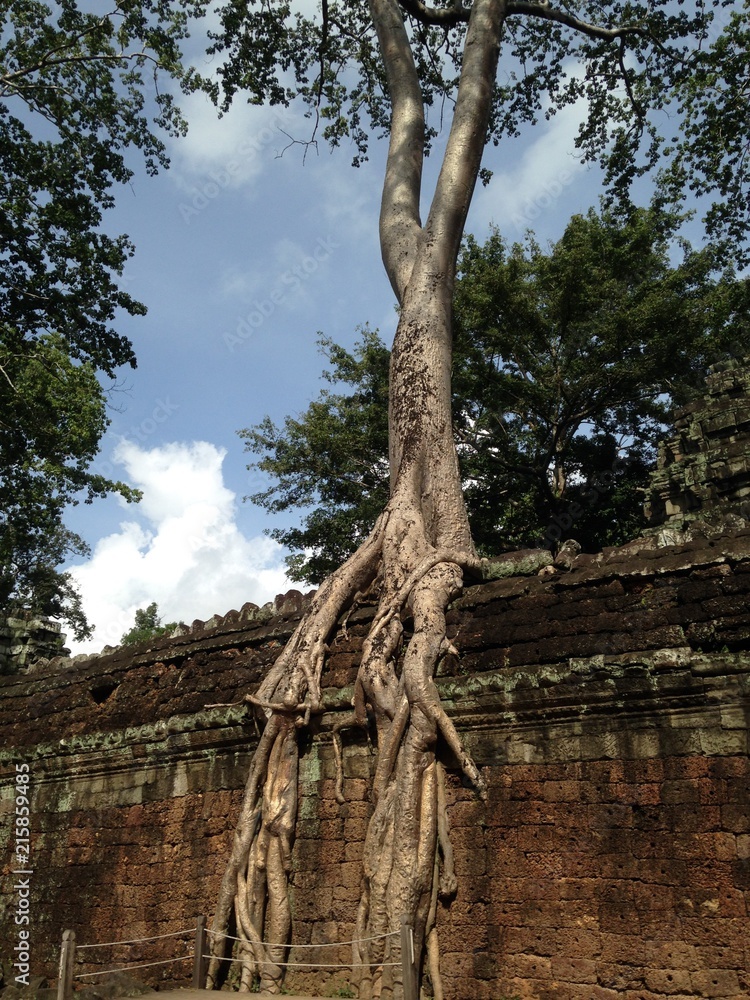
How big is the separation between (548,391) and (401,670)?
11.2 metres

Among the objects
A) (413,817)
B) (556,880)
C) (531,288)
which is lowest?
(556,880)

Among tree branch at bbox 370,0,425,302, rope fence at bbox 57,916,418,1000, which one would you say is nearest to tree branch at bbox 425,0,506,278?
tree branch at bbox 370,0,425,302

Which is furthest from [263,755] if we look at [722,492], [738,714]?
[722,492]

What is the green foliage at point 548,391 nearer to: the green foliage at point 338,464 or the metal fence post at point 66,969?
the green foliage at point 338,464

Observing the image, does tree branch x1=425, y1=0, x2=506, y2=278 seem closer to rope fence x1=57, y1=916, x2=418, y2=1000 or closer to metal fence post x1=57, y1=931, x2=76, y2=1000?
rope fence x1=57, y1=916, x2=418, y2=1000

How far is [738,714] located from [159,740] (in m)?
4.18

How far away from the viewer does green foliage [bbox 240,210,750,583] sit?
15047 millimetres

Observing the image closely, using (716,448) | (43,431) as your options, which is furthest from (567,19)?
(43,431)

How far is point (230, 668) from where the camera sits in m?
6.57

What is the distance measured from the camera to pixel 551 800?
4.59 m

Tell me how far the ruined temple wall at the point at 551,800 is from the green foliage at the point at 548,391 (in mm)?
10326

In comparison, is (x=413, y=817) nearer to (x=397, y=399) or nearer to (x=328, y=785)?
(x=328, y=785)

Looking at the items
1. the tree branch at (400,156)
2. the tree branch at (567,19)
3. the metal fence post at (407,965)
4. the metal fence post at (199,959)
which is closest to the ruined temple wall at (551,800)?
the metal fence post at (199,959)

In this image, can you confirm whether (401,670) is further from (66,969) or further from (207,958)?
(66,969)
